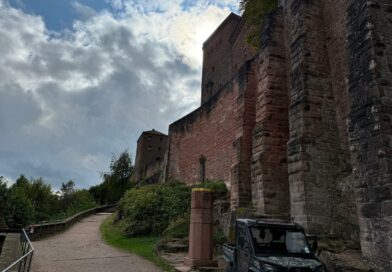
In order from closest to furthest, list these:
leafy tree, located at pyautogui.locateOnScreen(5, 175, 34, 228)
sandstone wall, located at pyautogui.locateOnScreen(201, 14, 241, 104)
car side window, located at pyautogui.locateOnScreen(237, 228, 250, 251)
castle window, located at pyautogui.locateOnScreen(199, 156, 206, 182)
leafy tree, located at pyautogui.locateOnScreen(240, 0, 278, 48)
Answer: car side window, located at pyautogui.locateOnScreen(237, 228, 250, 251) < leafy tree, located at pyautogui.locateOnScreen(240, 0, 278, 48) < castle window, located at pyautogui.locateOnScreen(199, 156, 206, 182) < leafy tree, located at pyautogui.locateOnScreen(5, 175, 34, 228) < sandstone wall, located at pyautogui.locateOnScreen(201, 14, 241, 104)

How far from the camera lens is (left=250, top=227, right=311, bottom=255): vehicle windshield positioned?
7130mm

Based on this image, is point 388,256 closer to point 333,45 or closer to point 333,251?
point 333,251

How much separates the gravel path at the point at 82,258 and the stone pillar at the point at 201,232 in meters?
1.20

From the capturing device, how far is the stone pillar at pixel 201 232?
10059 millimetres

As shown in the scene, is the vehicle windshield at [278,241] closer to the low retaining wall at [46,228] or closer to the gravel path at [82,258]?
the gravel path at [82,258]

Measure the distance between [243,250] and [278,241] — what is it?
28.3 inches

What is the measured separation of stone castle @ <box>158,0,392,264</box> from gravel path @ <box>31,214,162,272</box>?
453cm

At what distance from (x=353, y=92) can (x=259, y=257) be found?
487 cm

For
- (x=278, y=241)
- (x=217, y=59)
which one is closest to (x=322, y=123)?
(x=278, y=241)

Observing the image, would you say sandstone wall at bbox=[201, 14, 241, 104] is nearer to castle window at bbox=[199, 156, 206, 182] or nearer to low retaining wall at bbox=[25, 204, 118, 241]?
castle window at bbox=[199, 156, 206, 182]

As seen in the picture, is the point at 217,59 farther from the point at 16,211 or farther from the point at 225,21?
the point at 16,211

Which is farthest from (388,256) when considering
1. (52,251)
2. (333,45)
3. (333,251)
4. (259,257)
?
(52,251)

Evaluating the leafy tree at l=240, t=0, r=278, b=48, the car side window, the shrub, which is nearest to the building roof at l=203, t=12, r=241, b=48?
the leafy tree at l=240, t=0, r=278, b=48

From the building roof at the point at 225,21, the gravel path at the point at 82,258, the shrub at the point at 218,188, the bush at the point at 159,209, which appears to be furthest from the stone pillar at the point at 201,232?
the building roof at the point at 225,21
